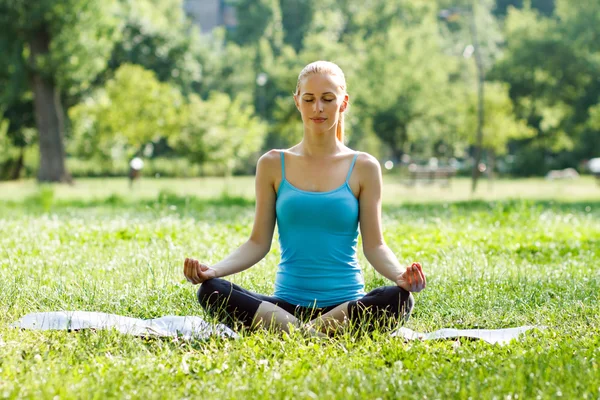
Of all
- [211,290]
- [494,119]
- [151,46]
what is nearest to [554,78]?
[494,119]

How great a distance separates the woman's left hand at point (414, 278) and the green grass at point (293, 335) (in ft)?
1.04

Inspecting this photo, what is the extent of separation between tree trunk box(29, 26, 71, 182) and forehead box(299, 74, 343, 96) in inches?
1040

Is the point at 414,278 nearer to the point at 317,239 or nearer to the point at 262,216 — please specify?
the point at 317,239

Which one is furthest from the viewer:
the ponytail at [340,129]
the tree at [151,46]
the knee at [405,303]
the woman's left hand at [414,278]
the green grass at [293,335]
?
the tree at [151,46]

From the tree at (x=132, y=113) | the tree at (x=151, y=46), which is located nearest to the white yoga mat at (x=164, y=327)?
the tree at (x=132, y=113)

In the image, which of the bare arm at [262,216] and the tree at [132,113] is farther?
the tree at [132,113]

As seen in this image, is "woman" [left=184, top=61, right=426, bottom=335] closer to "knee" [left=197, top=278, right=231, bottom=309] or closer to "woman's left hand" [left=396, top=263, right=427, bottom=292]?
"knee" [left=197, top=278, right=231, bottom=309]

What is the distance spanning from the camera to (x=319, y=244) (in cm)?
464

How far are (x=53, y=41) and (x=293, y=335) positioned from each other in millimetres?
26225

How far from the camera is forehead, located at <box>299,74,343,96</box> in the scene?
4.61 metres

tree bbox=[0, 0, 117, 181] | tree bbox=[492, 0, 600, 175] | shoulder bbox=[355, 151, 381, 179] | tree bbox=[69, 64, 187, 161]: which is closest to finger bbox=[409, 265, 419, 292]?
shoulder bbox=[355, 151, 381, 179]

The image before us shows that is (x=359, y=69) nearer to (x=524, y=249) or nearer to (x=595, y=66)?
(x=595, y=66)

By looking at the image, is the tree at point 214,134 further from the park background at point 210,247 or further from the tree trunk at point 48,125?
the tree trunk at point 48,125

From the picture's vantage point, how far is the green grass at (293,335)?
3.48m
